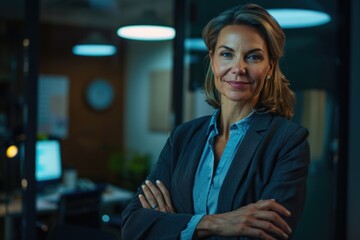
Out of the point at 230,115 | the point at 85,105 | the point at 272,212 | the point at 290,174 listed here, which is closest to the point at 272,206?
the point at 272,212

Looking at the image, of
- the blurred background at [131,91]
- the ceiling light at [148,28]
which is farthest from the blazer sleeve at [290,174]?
the ceiling light at [148,28]

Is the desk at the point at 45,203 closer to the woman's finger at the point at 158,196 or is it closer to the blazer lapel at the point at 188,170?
the woman's finger at the point at 158,196

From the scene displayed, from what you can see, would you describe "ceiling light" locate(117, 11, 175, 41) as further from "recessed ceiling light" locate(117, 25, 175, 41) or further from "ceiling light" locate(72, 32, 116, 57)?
"ceiling light" locate(72, 32, 116, 57)

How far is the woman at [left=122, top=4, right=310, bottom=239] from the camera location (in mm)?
1465

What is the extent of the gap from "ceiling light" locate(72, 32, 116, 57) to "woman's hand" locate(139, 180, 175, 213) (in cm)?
425

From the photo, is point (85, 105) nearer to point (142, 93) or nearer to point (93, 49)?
point (142, 93)

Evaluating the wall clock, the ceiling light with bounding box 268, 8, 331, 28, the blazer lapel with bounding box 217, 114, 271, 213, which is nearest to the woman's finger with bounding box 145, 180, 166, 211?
the blazer lapel with bounding box 217, 114, 271, 213

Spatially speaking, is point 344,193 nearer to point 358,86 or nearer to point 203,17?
point 358,86

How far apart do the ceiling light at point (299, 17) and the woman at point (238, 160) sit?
1.55 m

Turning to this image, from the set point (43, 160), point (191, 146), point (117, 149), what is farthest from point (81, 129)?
point (191, 146)

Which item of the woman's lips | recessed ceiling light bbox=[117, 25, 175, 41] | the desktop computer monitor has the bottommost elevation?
the desktop computer monitor

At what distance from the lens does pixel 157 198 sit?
5.44ft

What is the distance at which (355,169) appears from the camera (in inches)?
144

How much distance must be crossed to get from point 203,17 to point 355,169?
5.55 feet
